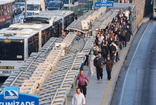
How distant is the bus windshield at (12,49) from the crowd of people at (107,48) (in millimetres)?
3462

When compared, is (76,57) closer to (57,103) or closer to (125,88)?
(125,88)

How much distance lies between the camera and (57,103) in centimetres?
1662

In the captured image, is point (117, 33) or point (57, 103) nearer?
point (57, 103)

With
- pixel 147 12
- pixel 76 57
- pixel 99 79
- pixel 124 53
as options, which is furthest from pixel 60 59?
pixel 147 12

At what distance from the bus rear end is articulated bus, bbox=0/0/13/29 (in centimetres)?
1453

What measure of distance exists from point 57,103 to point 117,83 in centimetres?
1068

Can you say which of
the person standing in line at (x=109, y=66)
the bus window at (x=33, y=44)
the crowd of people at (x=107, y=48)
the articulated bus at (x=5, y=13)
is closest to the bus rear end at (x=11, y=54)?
the bus window at (x=33, y=44)

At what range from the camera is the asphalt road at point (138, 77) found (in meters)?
23.5

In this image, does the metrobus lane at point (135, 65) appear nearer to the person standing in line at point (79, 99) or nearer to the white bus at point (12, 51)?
the person standing in line at point (79, 99)

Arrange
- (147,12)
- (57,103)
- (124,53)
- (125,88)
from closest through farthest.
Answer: (57,103)
(125,88)
(124,53)
(147,12)

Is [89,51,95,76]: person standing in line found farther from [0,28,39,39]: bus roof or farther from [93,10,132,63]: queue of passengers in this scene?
[0,28,39,39]: bus roof

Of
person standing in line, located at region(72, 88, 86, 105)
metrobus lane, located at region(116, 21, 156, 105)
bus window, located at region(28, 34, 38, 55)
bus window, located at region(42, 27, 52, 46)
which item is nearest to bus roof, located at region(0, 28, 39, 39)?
bus window, located at region(28, 34, 38, 55)

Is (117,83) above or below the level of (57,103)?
below

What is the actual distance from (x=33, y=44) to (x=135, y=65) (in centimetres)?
708
